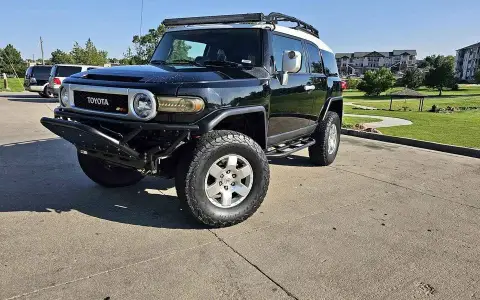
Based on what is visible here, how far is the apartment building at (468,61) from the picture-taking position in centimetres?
11088

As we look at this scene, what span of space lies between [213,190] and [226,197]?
0.51ft

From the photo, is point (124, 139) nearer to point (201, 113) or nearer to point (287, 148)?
point (201, 113)

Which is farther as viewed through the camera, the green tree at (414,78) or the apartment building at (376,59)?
the apartment building at (376,59)

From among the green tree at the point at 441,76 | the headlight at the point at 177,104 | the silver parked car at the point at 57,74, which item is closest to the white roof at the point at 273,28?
the headlight at the point at 177,104

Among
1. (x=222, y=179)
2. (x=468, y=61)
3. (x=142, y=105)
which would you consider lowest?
(x=222, y=179)

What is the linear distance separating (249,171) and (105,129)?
55.0 inches

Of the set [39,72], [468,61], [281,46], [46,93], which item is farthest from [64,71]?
[468,61]

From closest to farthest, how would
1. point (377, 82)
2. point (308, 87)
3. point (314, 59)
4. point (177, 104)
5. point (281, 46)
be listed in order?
point (177, 104) → point (281, 46) → point (308, 87) → point (314, 59) → point (377, 82)

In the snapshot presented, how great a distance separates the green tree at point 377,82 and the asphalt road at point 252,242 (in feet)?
145

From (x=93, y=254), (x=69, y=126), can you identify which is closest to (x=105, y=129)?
(x=69, y=126)

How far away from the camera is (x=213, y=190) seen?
11.9ft

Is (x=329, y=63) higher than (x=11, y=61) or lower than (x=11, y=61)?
lower

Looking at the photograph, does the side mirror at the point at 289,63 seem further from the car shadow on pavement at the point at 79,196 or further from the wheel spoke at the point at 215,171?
the car shadow on pavement at the point at 79,196

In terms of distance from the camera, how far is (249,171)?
3.76m
